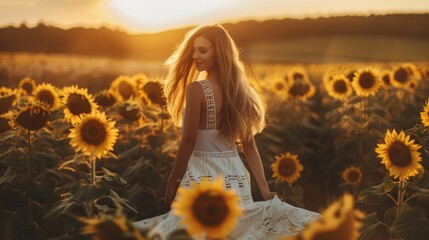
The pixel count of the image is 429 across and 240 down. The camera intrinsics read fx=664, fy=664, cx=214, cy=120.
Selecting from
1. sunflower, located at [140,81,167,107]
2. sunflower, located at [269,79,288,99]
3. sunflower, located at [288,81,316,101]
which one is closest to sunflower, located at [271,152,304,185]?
sunflower, located at [140,81,167,107]

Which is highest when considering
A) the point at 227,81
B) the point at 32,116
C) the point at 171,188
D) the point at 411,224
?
the point at 227,81

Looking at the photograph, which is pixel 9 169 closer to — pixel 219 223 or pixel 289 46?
pixel 219 223

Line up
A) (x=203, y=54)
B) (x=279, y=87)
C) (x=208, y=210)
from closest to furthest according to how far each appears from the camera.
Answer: (x=208, y=210), (x=203, y=54), (x=279, y=87)

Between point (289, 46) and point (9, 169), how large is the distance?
114 feet

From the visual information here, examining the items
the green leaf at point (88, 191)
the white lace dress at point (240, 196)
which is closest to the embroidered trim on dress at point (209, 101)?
the white lace dress at point (240, 196)

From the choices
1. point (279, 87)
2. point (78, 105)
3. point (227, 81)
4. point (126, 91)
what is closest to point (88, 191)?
point (227, 81)

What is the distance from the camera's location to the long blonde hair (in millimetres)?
3977

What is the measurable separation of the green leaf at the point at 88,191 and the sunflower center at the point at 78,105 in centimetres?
112

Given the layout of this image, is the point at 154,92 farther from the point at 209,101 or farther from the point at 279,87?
the point at 279,87

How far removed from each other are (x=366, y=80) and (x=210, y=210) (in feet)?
17.2

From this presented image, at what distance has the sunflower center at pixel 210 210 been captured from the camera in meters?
2.11

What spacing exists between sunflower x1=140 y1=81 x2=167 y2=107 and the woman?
1.29 meters

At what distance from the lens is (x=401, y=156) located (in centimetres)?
416

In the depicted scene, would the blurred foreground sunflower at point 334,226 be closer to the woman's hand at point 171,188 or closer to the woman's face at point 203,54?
the woman's hand at point 171,188
